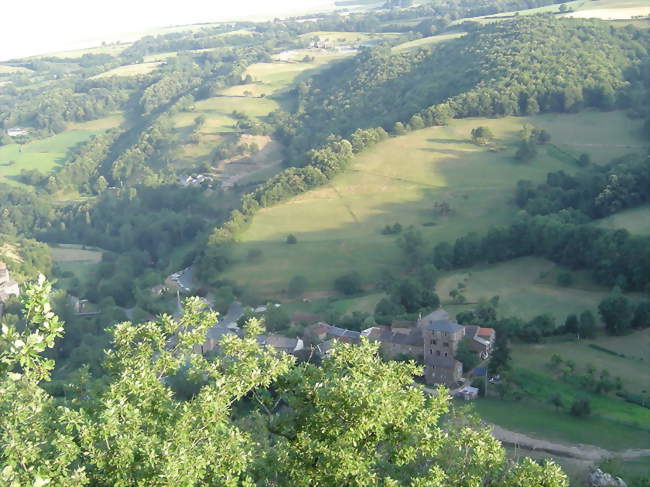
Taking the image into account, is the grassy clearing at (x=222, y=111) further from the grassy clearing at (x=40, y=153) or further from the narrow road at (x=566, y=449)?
the narrow road at (x=566, y=449)

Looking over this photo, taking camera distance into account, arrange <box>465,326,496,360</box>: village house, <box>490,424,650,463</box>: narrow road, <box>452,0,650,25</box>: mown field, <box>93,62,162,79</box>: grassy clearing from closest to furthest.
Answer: <box>490,424,650,463</box>: narrow road, <box>465,326,496,360</box>: village house, <box>452,0,650,25</box>: mown field, <box>93,62,162,79</box>: grassy clearing

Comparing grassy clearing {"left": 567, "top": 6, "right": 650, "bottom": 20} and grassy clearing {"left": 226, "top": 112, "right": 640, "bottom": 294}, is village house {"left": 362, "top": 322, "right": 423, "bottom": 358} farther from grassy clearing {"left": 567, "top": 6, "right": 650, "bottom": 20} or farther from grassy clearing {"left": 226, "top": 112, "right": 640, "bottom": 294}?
grassy clearing {"left": 567, "top": 6, "right": 650, "bottom": 20}

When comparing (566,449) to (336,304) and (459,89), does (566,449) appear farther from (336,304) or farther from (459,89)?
(459,89)

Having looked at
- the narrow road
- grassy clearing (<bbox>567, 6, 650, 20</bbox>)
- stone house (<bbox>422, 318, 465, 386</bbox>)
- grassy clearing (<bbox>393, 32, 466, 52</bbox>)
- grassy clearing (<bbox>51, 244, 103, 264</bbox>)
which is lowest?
grassy clearing (<bbox>51, 244, 103, 264</bbox>)

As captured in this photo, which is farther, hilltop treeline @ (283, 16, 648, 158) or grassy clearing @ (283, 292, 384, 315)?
hilltop treeline @ (283, 16, 648, 158)

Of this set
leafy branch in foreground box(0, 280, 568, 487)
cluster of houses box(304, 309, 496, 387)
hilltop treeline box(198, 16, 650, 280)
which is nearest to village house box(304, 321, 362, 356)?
cluster of houses box(304, 309, 496, 387)

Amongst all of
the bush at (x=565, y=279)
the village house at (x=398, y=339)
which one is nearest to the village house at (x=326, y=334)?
the village house at (x=398, y=339)

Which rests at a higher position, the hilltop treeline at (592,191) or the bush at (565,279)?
the hilltop treeline at (592,191)
